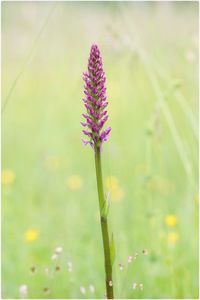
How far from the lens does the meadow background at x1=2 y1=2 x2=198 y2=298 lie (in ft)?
8.76

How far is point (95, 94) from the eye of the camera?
1.24m

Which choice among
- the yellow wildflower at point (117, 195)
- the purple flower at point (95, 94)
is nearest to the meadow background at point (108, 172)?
the yellow wildflower at point (117, 195)

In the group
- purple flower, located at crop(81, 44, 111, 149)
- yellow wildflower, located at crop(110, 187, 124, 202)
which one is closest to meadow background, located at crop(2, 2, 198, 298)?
yellow wildflower, located at crop(110, 187, 124, 202)

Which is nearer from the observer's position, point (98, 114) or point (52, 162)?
point (98, 114)

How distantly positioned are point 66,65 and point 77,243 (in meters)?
4.58

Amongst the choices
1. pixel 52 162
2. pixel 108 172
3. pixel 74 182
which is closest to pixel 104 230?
pixel 108 172

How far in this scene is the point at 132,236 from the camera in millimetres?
3283

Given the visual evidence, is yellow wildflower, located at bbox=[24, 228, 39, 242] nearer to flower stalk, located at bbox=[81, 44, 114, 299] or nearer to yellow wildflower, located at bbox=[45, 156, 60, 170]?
yellow wildflower, located at bbox=[45, 156, 60, 170]

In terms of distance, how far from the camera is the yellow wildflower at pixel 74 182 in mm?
4137

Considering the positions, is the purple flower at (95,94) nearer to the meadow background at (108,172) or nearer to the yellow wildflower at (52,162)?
the meadow background at (108,172)

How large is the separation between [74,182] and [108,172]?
2.18 metres

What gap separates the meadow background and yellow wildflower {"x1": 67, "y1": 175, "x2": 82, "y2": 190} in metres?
0.03

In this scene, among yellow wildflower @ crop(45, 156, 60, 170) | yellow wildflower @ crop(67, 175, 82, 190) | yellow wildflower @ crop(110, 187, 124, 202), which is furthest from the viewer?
yellow wildflower @ crop(45, 156, 60, 170)

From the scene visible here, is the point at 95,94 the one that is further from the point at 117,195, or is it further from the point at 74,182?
the point at 74,182
